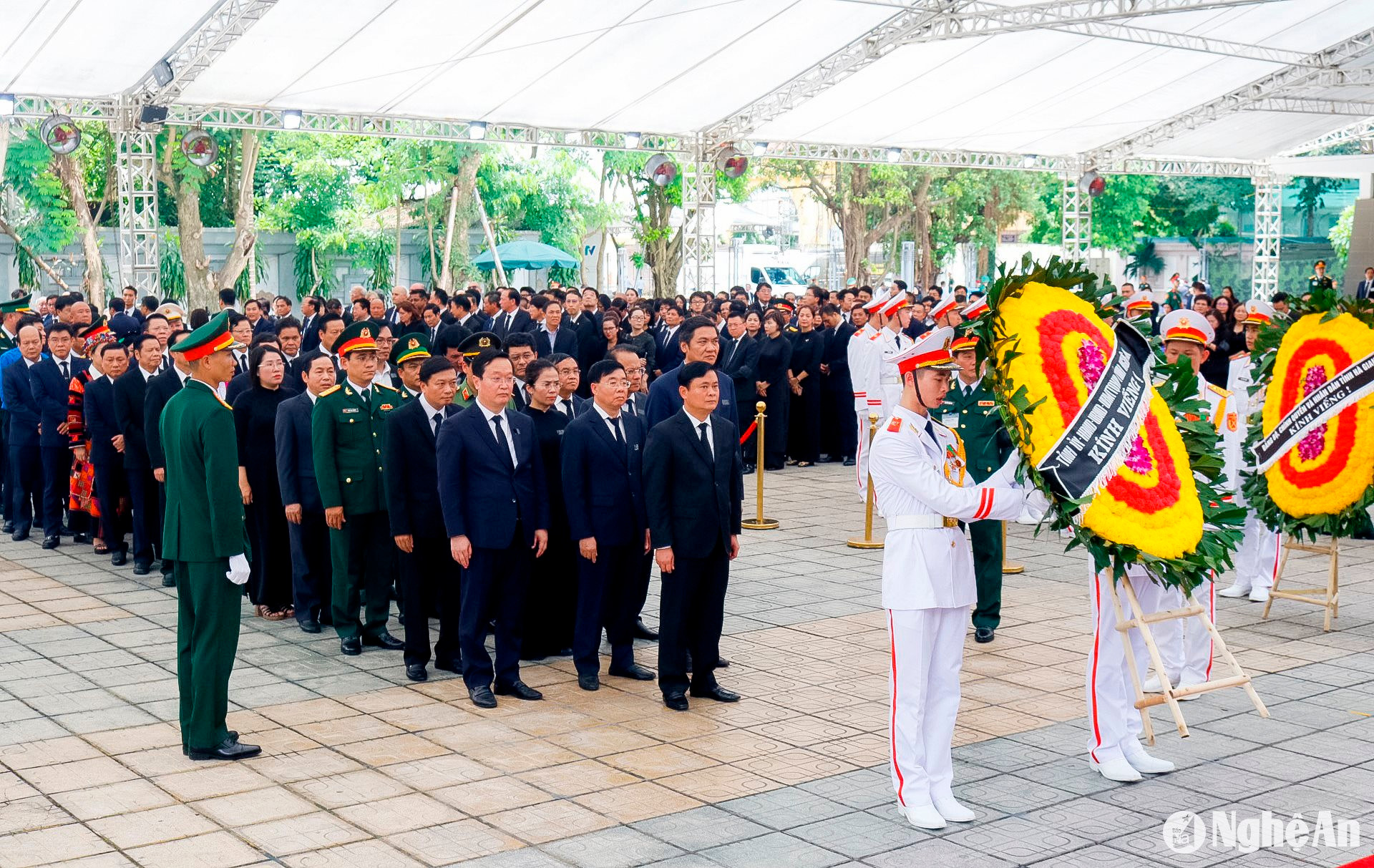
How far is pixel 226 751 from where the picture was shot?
19.1 ft

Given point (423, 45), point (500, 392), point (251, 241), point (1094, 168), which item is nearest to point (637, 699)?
point (500, 392)

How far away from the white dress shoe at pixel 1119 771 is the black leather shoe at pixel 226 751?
3.43m

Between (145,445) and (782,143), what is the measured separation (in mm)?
13793

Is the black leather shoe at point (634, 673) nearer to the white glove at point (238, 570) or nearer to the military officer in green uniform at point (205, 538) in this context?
the military officer in green uniform at point (205, 538)

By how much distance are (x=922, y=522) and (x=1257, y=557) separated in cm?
480

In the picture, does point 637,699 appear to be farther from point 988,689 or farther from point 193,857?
point 193,857

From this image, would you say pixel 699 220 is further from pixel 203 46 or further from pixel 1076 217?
pixel 203 46

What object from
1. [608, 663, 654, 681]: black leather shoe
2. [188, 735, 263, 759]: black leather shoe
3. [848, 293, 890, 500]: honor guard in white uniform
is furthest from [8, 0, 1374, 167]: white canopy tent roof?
[188, 735, 263, 759]: black leather shoe

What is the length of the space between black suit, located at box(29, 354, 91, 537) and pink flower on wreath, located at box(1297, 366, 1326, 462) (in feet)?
28.2

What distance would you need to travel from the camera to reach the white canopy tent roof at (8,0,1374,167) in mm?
15422

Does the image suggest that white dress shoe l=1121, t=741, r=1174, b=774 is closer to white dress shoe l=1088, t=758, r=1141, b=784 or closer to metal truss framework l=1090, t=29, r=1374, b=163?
white dress shoe l=1088, t=758, r=1141, b=784

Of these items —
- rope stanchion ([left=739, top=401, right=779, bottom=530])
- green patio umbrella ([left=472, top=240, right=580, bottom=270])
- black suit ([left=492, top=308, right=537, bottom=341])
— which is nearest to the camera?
rope stanchion ([left=739, top=401, right=779, bottom=530])

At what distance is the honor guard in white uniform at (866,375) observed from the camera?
1185 centimetres

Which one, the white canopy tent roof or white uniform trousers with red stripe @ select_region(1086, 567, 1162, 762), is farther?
the white canopy tent roof
